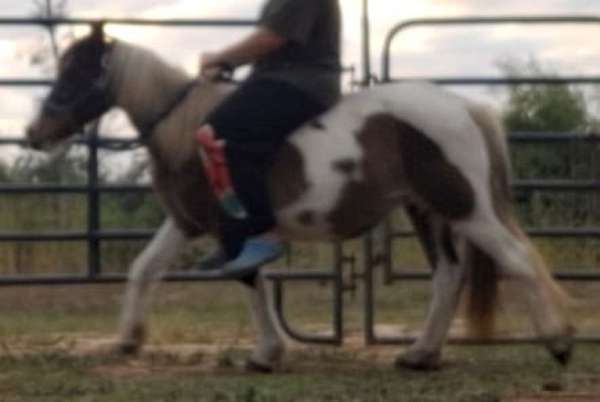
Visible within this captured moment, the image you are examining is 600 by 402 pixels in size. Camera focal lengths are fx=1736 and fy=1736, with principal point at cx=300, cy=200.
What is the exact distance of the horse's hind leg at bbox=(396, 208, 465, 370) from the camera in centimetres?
781

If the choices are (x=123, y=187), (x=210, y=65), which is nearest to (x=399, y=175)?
(x=210, y=65)

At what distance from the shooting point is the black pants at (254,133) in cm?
744

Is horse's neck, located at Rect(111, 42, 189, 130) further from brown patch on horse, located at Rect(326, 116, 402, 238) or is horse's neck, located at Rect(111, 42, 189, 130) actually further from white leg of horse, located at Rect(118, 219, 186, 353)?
brown patch on horse, located at Rect(326, 116, 402, 238)

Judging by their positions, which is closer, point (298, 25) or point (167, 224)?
point (298, 25)

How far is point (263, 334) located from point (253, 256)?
425 mm

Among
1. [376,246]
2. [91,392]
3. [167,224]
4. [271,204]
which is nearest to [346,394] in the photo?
[91,392]

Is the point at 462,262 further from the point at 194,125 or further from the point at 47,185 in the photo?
the point at 47,185

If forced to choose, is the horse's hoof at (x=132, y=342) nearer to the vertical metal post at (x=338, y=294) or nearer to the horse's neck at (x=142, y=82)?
the horse's neck at (x=142, y=82)

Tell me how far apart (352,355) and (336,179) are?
3.98 feet

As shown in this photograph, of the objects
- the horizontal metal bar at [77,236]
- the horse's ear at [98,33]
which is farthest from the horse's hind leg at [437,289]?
the horizontal metal bar at [77,236]

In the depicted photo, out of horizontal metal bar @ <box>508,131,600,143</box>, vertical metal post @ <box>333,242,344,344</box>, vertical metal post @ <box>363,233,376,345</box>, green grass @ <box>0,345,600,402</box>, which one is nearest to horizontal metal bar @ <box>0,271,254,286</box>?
vertical metal post @ <box>333,242,344,344</box>

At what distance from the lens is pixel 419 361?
779cm

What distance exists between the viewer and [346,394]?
637 centimetres

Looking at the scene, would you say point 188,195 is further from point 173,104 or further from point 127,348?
point 127,348
